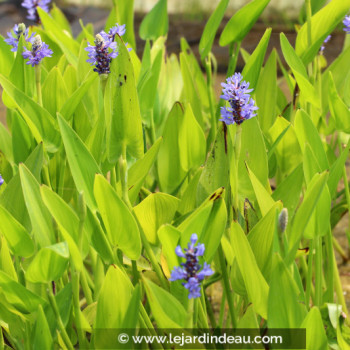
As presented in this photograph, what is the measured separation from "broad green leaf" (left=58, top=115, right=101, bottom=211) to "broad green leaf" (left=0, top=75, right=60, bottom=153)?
0.12 meters

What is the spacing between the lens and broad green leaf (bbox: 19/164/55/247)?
0.74 m

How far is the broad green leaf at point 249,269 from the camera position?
690 millimetres

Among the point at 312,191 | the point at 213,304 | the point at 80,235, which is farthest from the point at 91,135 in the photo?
the point at 213,304

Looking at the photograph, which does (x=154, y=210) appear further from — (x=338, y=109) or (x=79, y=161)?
(x=338, y=109)

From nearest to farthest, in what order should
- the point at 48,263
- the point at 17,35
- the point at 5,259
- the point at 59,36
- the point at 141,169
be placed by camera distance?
the point at 48,263
the point at 5,259
the point at 141,169
the point at 17,35
the point at 59,36

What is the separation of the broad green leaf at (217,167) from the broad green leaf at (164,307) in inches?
8.6

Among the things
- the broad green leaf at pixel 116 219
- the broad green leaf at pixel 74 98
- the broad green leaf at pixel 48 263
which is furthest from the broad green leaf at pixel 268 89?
the broad green leaf at pixel 48 263

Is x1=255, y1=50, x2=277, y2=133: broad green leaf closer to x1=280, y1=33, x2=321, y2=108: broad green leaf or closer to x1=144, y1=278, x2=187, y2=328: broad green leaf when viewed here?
x1=280, y1=33, x2=321, y2=108: broad green leaf

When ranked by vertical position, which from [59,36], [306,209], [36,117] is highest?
[59,36]

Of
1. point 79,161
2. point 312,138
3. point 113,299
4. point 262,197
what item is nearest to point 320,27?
point 312,138

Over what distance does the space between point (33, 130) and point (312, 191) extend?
425 mm

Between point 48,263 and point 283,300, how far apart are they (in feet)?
0.82

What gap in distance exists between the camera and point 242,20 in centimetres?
105

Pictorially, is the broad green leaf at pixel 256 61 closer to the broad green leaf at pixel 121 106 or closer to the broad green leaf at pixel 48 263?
the broad green leaf at pixel 121 106
